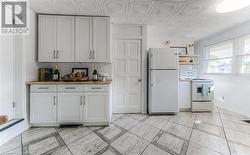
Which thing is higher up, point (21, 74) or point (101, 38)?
point (101, 38)

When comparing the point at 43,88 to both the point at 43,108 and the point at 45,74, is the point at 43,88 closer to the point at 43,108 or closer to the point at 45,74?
the point at 43,108

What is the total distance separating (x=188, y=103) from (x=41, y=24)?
14.1 ft

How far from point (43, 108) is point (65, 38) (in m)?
1.56

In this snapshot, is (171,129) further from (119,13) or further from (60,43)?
(60,43)

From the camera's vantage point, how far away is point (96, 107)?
113 inches

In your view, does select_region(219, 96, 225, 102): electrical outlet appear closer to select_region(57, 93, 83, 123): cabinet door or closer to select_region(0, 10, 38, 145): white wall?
select_region(57, 93, 83, 123): cabinet door

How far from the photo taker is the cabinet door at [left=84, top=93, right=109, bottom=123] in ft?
9.37

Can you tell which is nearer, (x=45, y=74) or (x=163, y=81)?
(x=45, y=74)

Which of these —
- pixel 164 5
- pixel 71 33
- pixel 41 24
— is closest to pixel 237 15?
pixel 164 5

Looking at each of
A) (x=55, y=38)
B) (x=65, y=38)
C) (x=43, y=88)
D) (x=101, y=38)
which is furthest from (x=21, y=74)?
(x=101, y=38)

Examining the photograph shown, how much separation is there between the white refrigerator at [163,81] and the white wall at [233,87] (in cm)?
173

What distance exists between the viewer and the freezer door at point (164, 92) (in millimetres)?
3701

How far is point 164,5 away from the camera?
2672mm
